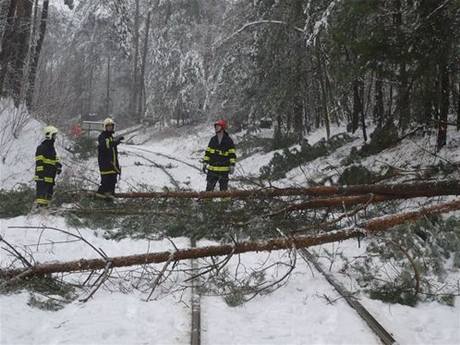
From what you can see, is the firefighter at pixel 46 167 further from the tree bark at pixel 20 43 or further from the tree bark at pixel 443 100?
the tree bark at pixel 20 43

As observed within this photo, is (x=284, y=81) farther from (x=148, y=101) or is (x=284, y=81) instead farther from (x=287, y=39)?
(x=148, y=101)

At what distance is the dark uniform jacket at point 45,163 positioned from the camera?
33.8 feet

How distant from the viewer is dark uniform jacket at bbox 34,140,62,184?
33.8ft

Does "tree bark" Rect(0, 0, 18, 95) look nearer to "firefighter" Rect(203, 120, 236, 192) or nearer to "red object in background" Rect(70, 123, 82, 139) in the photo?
"red object in background" Rect(70, 123, 82, 139)

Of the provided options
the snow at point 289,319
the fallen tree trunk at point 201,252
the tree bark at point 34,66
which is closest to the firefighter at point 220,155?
the snow at point 289,319

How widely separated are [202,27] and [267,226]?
33124 millimetres

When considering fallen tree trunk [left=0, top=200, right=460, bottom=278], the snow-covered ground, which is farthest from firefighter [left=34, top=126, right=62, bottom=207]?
fallen tree trunk [left=0, top=200, right=460, bottom=278]

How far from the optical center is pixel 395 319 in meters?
5.37

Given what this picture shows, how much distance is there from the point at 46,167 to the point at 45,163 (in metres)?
0.09

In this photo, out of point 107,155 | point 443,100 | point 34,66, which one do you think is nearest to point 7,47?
point 34,66

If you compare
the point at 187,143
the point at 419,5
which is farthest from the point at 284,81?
the point at 187,143

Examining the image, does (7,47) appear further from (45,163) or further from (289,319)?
(289,319)

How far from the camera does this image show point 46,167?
10367 mm

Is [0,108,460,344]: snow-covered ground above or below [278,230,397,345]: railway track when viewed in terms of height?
below
